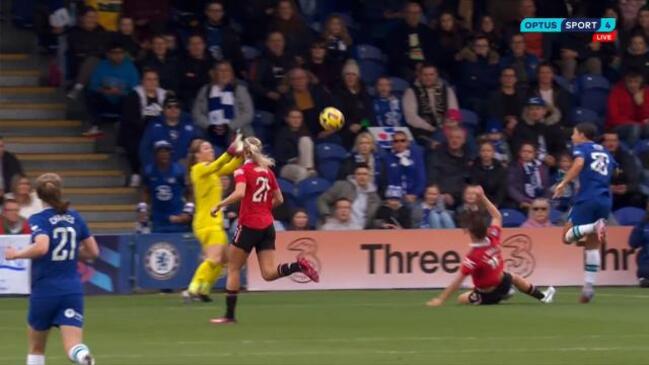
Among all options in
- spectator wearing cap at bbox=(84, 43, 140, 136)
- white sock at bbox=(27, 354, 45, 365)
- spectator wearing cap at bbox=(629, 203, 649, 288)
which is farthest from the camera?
spectator wearing cap at bbox=(84, 43, 140, 136)

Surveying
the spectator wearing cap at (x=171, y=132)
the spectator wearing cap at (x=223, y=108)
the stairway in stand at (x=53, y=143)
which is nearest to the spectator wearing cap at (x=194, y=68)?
the spectator wearing cap at (x=223, y=108)

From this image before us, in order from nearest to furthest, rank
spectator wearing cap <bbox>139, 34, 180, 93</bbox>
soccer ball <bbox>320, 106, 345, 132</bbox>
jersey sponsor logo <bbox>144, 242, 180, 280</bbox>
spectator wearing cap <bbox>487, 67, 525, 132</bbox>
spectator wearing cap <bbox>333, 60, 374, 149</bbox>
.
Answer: jersey sponsor logo <bbox>144, 242, 180, 280</bbox> → soccer ball <bbox>320, 106, 345, 132</bbox> → spectator wearing cap <bbox>139, 34, 180, 93</bbox> → spectator wearing cap <bbox>333, 60, 374, 149</bbox> → spectator wearing cap <bbox>487, 67, 525, 132</bbox>

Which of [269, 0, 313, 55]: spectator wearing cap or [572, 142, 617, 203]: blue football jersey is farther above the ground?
[269, 0, 313, 55]: spectator wearing cap

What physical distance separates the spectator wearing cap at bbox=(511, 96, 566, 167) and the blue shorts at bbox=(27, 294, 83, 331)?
43.4ft

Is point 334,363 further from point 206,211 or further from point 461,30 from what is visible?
point 461,30

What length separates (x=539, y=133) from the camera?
24.5 meters

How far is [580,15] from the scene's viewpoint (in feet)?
89.7

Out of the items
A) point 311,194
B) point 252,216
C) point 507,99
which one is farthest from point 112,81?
point 252,216

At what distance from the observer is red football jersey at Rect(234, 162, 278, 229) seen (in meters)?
16.6

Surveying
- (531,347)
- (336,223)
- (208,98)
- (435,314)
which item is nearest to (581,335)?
(531,347)

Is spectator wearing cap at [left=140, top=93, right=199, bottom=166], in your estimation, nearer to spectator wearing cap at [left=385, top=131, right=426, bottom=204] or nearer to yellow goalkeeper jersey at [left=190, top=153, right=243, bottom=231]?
spectator wearing cap at [left=385, top=131, right=426, bottom=204]

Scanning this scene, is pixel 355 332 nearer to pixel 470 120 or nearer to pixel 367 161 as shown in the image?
pixel 367 161

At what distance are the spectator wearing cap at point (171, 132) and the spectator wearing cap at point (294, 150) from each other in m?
1.20

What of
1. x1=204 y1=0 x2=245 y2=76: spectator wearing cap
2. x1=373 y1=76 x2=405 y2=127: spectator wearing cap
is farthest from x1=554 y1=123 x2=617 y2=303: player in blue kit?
x1=204 y1=0 x2=245 y2=76: spectator wearing cap
